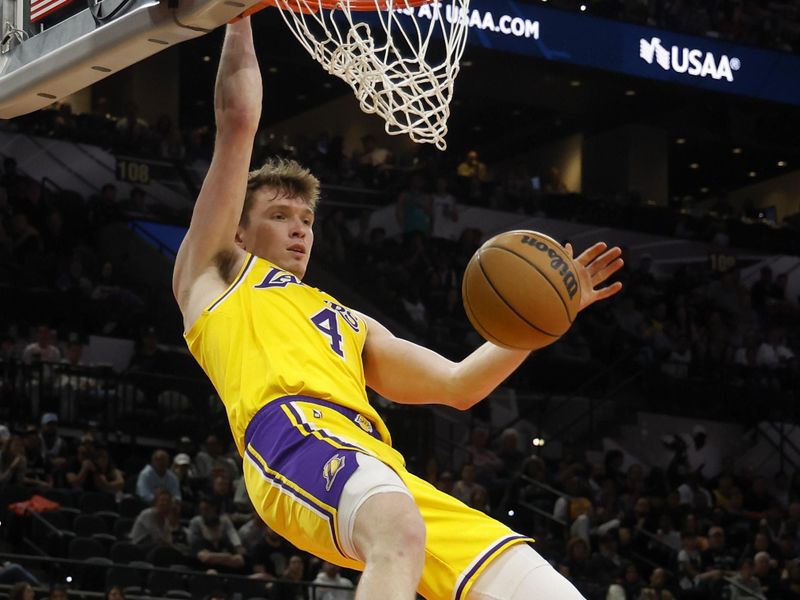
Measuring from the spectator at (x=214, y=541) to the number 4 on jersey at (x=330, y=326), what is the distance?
22.3ft

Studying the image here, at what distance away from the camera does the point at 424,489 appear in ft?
14.2

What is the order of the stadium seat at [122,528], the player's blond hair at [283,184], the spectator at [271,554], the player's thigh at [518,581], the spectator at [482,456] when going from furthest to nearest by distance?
the spectator at [482,456]
the spectator at [271,554]
the stadium seat at [122,528]
the player's blond hair at [283,184]
the player's thigh at [518,581]

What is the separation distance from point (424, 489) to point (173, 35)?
5.60 ft

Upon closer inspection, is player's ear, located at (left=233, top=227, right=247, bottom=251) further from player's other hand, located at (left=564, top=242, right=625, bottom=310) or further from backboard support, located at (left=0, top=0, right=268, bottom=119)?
player's other hand, located at (left=564, top=242, right=625, bottom=310)

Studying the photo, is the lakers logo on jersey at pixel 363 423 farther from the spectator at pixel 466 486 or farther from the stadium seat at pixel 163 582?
the spectator at pixel 466 486

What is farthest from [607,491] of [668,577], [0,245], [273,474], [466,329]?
[273,474]

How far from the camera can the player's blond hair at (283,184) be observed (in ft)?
15.8

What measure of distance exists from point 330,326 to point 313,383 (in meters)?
0.36

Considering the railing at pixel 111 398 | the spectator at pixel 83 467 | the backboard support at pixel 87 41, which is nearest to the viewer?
the backboard support at pixel 87 41

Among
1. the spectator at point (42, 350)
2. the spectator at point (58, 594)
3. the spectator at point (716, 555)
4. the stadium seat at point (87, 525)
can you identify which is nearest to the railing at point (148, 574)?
the stadium seat at point (87, 525)

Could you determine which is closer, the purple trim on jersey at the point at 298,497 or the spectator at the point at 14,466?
the purple trim on jersey at the point at 298,497

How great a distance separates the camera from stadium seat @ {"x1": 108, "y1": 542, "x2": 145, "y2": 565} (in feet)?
35.2

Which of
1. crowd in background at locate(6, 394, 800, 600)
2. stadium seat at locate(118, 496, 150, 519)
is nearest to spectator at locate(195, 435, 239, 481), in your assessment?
crowd in background at locate(6, 394, 800, 600)

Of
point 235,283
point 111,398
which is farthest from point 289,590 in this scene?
point 235,283
